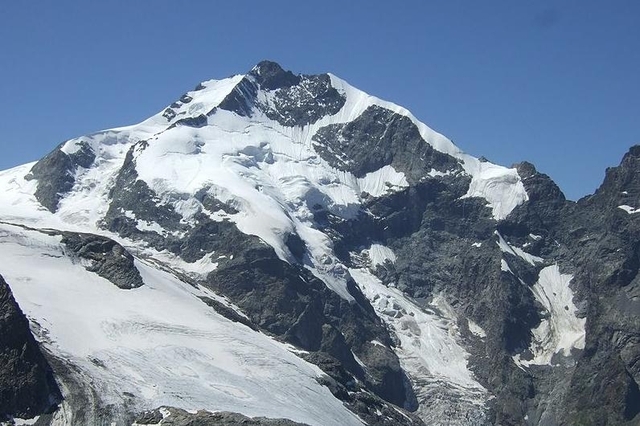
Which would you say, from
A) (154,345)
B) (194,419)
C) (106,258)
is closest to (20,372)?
(194,419)

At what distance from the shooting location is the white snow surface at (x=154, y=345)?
141 metres

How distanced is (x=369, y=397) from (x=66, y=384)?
6632cm

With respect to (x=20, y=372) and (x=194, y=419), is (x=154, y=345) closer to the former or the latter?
(x=194, y=419)

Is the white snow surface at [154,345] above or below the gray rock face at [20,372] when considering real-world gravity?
above

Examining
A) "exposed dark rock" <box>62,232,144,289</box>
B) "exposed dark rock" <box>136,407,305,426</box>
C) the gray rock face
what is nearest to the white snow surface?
"exposed dark rock" <box>62,232,144,289</box>

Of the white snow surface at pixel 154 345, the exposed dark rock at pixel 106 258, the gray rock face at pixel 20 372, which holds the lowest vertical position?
the gray rock face at pixel 20 372

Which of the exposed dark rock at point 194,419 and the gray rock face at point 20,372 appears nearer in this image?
the gray rock face at point 20,372

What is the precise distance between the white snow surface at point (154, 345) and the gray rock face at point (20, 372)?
7661 mm

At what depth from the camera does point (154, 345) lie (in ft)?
517

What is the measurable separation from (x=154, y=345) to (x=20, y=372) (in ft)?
106

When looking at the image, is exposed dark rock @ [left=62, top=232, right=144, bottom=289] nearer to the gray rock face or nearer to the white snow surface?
the white snow surface

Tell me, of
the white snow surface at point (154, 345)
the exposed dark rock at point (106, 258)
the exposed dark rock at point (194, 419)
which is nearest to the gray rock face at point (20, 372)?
the white snow surface at point (154, 345)

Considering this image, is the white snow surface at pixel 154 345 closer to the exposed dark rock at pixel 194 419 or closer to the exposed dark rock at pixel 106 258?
the exposed dark rock at pixel 106 258

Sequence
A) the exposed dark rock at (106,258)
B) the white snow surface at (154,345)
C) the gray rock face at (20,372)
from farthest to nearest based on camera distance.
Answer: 1. the exposed dark rock at (106,258)
2. the white snow surface at (154,345)
3. the gray rock face at (20,372)
